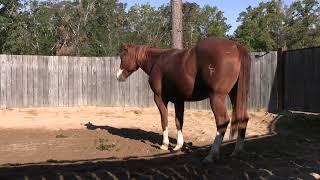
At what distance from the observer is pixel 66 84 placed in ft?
57.6

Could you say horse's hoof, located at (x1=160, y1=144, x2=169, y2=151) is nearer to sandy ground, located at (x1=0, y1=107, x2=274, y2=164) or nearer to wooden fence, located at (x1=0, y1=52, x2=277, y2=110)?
sandy ground, located at (x1=0, y1=107, x2=274, y2=164)

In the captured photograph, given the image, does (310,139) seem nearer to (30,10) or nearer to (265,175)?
(265,175)

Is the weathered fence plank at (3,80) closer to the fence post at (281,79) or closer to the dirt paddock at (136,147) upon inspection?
the dirt paddock at (136,147)

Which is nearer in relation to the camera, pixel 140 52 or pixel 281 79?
pixel 140 52

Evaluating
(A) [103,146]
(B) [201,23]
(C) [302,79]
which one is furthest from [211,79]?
(B) [201,23]

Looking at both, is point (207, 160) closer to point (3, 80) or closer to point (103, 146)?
point (103, 146)

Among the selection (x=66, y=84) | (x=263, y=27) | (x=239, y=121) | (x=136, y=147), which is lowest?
(x=136, y=147)

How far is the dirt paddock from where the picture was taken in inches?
253

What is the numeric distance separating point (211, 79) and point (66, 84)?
1042 centimetres

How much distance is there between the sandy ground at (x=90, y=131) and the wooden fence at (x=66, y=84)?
55 centimetres

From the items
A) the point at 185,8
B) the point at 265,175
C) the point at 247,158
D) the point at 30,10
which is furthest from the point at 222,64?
the point at 185,8

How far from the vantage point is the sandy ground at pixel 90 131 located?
9.02 metres

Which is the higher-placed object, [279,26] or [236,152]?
[279,26]

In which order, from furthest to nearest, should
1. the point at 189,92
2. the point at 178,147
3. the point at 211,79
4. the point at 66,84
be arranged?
1. the point at 66,84
2. the point at 178,147
3. the point at 189,92
4. the point at 211,79
